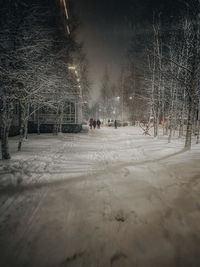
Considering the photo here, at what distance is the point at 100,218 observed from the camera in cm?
234

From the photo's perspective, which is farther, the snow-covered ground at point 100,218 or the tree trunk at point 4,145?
the tree trunk at point 4,145

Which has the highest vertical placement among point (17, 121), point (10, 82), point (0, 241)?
point (10, 82)

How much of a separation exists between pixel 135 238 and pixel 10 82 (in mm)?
5825

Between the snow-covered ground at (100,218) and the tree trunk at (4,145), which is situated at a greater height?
the tree trunk at (4,145)

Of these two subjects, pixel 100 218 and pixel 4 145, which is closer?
pixel 100 218

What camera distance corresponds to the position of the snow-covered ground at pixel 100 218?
1695 mm

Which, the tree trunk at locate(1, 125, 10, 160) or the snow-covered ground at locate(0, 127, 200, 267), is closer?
the snow-covered ground at locate(0, 127, 200, 267)

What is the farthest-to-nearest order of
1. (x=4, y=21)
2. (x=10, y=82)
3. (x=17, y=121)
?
(x=17, y=121) → (x=10, y=82) → (x=4, y=21)

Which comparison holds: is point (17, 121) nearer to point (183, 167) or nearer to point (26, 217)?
point (26, 217)

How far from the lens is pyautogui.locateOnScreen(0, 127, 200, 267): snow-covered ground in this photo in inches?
66.7

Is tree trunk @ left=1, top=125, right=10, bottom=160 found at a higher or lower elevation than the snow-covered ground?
higher

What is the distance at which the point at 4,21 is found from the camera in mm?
4496

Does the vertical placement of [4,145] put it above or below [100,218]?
above

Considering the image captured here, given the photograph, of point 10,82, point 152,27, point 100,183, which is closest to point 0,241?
point 100,183
